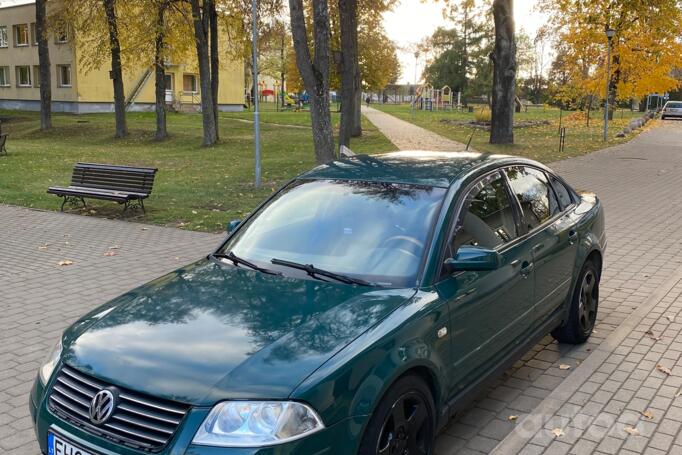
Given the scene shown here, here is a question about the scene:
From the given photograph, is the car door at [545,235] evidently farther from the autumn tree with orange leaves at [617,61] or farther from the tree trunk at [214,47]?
the autumn tree with orange leaves at [617,61]

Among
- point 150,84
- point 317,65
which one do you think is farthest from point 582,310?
point 150,84

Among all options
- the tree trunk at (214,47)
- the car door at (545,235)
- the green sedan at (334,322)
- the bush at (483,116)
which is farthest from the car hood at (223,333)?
the bush at (483,116)

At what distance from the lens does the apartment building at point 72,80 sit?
149 feet

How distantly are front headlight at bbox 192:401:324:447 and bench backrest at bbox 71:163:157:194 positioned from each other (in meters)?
9.57

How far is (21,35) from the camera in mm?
50688

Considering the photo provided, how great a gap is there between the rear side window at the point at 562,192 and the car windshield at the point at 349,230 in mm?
1787

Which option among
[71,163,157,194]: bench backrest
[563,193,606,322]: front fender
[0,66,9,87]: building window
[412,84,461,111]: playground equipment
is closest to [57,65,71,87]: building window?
[0,66,9,87]: building window

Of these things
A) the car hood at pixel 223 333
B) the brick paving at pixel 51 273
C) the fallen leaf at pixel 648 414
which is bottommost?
the brick paving at pixel 51 273

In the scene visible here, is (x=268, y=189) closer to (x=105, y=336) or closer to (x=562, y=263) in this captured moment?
(x=562, y=263)

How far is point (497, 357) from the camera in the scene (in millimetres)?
4230

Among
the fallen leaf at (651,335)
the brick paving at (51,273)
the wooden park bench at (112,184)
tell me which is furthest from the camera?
the wooden park bench at (112,184)

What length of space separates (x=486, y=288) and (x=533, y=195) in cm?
133

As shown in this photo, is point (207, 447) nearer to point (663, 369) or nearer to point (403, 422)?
point (403, 422)

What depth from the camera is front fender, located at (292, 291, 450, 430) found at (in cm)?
285
